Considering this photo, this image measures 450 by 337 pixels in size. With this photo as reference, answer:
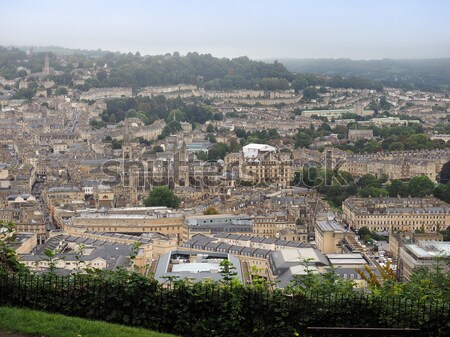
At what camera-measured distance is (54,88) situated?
71812mm

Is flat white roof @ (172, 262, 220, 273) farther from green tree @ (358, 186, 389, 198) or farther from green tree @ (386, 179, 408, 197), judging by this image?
green tree @ (386, 179, 408, 197)

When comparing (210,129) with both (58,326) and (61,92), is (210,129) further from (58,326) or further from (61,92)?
(58,326)

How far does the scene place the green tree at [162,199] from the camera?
29.1 meters

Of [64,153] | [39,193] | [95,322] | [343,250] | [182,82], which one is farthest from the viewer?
[182,82]

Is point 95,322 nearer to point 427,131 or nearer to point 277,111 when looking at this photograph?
point 427,131

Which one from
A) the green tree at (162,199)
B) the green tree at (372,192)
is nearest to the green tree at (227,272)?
the green tree at (162,199)

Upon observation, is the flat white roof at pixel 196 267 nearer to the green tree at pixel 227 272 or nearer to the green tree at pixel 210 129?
the green tree at pixel 227 272

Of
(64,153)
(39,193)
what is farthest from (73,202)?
(64,153)

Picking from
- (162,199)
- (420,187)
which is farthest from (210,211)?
(420,187)

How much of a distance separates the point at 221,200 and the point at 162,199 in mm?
2114

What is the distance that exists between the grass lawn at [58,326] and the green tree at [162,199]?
74.1 ft

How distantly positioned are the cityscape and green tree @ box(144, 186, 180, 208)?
7cm

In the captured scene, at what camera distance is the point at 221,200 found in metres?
29.7

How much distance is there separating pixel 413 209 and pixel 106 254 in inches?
490
